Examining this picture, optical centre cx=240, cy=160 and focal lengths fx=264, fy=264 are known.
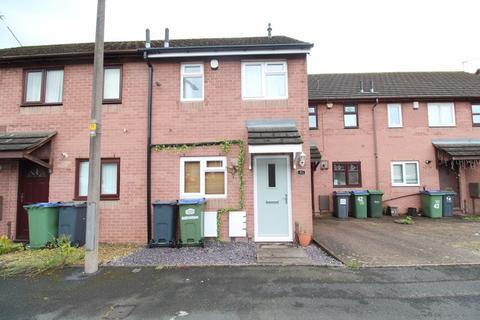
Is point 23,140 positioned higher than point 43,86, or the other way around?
point 43,86

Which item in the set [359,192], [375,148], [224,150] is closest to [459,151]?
[375,148]

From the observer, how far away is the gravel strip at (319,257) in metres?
5.76

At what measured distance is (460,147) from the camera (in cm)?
1245

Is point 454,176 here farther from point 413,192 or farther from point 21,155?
point 21,155

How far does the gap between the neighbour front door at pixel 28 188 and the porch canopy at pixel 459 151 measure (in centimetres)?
1612

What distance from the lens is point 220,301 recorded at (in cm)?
414

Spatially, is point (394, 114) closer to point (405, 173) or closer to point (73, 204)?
point (405, 173)

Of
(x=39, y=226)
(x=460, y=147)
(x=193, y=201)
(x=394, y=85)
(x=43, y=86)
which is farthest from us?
(x=394, y=85)

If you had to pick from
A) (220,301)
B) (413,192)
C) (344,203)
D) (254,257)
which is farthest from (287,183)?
(413,192)

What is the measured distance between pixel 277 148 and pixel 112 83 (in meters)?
5.52

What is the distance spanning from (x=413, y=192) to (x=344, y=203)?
3.70 m

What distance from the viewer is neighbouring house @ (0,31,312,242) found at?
758cm

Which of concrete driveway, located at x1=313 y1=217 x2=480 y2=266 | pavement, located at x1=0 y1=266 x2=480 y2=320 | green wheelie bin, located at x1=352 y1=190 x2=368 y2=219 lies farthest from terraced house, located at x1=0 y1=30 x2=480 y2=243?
green wheelie bin, located at x1=352 y1=190 x2=368 y2=219

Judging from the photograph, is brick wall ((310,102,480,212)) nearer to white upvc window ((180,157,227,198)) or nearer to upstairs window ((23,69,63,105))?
white upvc window ((180,157,227,198))
